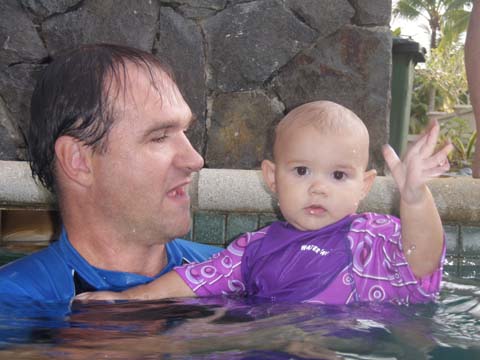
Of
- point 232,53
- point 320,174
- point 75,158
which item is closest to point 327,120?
point 320,174

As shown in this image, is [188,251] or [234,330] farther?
[188,251]

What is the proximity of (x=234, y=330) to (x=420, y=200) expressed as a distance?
0.70 m

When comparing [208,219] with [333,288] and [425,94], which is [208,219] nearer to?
[333,288]

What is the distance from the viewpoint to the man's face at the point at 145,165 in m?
2.86

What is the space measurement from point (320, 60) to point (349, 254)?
364cm

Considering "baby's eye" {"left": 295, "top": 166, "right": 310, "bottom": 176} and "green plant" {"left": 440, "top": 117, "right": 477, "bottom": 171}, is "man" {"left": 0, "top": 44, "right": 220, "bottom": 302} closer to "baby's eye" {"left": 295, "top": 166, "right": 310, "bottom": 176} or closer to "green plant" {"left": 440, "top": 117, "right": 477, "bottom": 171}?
"baby's eye" {"left": 295, "top": 166, "right": 310, "bottom": 176}

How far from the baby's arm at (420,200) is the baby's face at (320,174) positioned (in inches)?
8.9

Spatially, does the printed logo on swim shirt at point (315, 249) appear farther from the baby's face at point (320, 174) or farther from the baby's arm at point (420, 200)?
the baby's arm at point (420, 200)

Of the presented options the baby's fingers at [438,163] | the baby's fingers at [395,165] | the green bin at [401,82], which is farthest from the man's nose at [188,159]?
the green bin at [401,82]

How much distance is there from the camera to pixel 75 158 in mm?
2902

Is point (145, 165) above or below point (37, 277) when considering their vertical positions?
above

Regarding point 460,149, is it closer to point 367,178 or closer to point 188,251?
point 188,251

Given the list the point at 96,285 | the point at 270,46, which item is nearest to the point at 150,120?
the point at 96,285

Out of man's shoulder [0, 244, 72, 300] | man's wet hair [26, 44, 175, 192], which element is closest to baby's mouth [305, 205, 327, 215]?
man's wet hair [26, 44, 175, 192]
